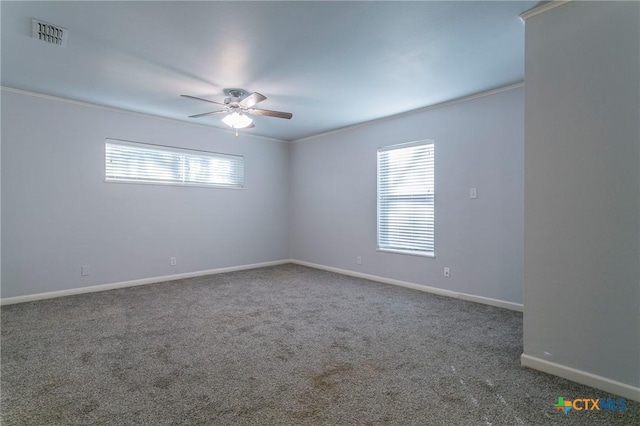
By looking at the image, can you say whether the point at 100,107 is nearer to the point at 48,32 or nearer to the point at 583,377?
the point at 48,32

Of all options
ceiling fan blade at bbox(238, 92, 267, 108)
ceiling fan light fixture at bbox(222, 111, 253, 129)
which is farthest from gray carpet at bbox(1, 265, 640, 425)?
ceiling fan blade at bbox(238, 92, 267, 108)

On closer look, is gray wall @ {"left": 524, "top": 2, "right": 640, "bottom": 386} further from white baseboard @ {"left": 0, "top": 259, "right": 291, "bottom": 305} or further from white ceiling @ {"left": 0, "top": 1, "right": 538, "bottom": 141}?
white baseboard @ {"left": 0, "top": 259, "right": 291, "bottom": 305}

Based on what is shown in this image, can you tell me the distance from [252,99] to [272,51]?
1.98ft

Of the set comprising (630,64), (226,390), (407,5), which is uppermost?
(407,5)

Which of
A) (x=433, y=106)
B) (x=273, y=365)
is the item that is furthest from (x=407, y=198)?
(x=273, y=365)

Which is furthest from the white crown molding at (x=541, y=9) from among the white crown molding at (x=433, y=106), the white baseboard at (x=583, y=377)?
the white baseboard at (x=583, y=377)

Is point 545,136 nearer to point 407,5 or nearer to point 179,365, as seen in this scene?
point 407,5

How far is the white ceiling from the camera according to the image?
225 centimetres

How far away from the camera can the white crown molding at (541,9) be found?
84.7 inches

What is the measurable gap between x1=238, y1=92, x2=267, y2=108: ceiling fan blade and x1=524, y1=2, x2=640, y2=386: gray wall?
7.39ft

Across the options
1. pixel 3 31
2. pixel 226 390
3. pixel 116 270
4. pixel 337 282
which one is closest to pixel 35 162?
pixel 116 270

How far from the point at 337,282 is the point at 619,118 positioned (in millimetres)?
3758

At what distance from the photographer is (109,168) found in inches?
178

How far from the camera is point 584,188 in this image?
2.06 meters
